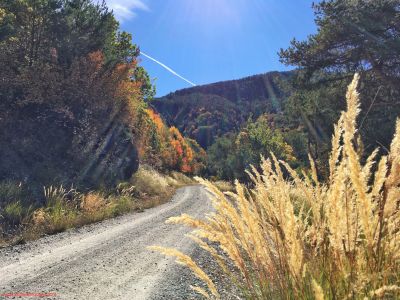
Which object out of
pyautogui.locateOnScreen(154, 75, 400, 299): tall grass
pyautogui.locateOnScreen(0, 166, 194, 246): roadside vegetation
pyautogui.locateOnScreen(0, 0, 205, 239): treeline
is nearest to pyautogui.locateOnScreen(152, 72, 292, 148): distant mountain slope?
pyautogui.locateOnScreen(0, 0, 205, 239): treeline

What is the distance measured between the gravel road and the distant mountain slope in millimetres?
122094

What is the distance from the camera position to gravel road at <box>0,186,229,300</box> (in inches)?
194

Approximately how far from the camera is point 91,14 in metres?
20.2

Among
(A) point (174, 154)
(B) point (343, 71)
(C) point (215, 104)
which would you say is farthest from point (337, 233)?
(C) point (215, 104)

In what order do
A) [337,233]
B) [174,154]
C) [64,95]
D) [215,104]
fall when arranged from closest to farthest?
[337,233] → [64,95] → [174,154] → [215,104]

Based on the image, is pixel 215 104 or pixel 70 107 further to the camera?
pixel 215 104

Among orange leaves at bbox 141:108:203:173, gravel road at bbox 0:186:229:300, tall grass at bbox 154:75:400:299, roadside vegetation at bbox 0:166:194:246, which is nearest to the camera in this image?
tall grass at bbox 154:75:400:299

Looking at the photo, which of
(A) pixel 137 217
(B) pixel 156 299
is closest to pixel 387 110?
(A) pixel 137 217

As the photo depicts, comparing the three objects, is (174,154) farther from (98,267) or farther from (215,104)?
(215,104)

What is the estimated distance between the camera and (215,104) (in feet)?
516

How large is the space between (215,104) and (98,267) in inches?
6030

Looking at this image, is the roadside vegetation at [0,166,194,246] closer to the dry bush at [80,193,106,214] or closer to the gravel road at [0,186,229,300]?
the dry bush at [80,193,106,214]

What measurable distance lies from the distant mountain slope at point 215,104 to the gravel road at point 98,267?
401 ft

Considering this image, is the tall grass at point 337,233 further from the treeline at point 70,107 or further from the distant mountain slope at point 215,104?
the distant mountain slope at point 215,104
